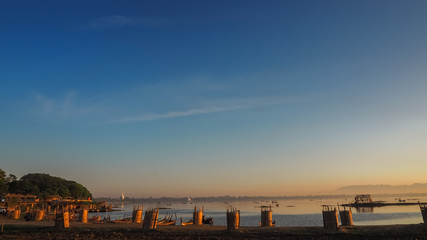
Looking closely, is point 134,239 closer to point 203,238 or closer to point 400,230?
point 203,238

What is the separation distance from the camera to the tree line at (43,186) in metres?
99.5

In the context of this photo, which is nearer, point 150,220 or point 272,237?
point 272,237

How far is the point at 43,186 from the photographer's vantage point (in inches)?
4638

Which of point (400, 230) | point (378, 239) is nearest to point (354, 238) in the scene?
point (378, 239)

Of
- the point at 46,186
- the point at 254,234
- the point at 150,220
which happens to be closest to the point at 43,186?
the point at 46,186

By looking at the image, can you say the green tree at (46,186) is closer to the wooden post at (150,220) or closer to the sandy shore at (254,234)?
the sandy shore at (254,234)

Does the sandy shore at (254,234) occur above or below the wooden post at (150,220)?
below

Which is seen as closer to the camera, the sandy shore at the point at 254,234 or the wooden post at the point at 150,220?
the sandy shore at the point at 254,234

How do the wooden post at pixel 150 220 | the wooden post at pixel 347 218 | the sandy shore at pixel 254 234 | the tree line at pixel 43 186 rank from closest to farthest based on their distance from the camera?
the sandy shore at pixel 254 234 → the wooden post at pixel 150 220 → the wooden post at pixel 347 218 → the tree line at pixel 43 186

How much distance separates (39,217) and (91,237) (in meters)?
28.3

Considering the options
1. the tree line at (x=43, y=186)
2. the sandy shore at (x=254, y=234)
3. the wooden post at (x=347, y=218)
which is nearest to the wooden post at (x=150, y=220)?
the sandy shore at (x=254, y=234)

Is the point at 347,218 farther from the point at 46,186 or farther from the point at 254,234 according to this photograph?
the point at 46,186

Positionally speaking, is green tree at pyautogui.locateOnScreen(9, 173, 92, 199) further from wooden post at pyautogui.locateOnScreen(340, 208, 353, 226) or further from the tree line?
wooden post at pyautogui.locateOnScreen(340, 208, 353, 226)

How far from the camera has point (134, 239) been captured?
21.6 metres
